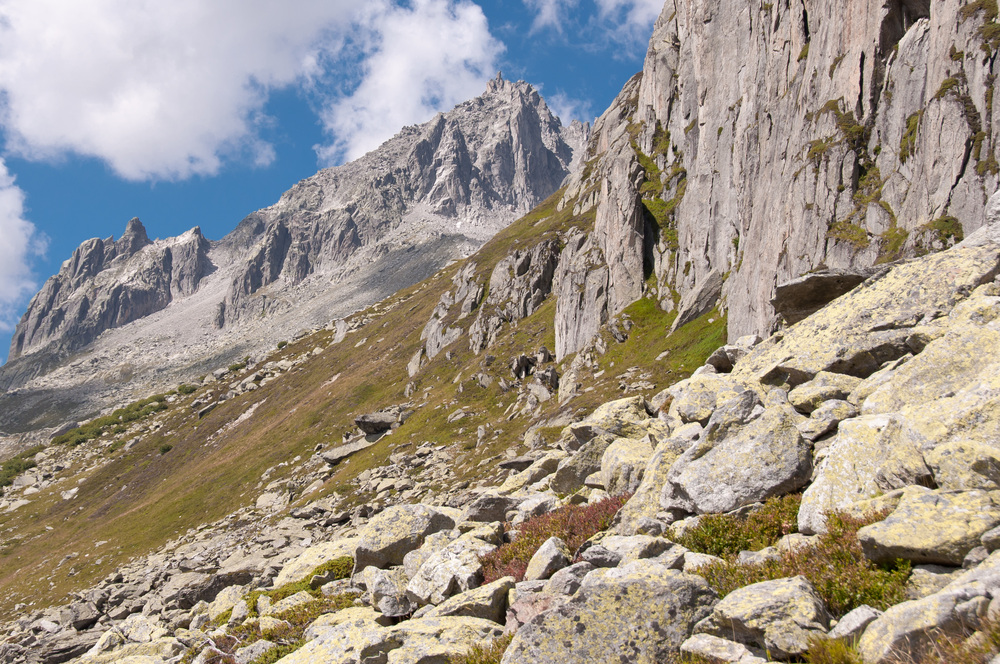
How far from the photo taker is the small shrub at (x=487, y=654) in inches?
364

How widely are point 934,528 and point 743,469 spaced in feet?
14.3

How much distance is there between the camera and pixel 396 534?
17.2 metres

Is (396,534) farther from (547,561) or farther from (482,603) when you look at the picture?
(547,561)

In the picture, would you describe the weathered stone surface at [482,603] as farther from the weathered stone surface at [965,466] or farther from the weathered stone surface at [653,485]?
the weathered stone surface at [965,466]

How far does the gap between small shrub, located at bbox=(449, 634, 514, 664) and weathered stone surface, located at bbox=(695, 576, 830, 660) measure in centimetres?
340

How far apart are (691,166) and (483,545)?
228 ft

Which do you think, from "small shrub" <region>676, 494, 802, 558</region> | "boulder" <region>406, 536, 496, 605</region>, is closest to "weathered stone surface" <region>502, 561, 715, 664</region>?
"small shrub" <region>676, 494, 802, 558</region>

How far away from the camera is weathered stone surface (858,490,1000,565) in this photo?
7.26 metres

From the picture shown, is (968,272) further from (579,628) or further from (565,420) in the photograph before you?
(565,420)

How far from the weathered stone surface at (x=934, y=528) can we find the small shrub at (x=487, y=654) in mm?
6013

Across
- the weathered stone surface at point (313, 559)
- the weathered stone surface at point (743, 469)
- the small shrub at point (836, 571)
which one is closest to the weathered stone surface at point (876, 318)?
the weathered stone surface at point (743, 469)

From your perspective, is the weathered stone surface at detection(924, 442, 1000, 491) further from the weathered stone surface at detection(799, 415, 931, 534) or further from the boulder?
the boulder

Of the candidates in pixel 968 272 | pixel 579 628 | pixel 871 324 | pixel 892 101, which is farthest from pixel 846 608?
pixel 892 101

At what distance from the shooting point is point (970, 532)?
7.19 m
